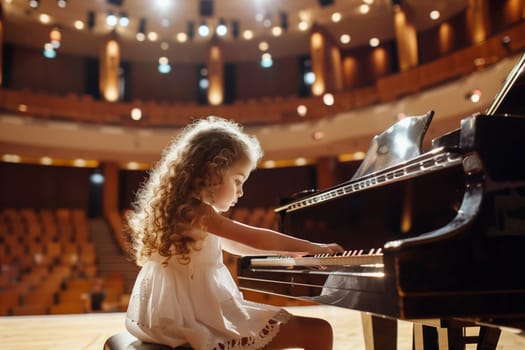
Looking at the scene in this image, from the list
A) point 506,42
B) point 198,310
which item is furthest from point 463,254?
point 506,42

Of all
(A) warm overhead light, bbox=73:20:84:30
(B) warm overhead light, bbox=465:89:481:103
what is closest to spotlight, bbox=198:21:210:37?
(A) warm overhead light, bbox=73:20:84:30

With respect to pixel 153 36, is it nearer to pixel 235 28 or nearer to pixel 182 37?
pixel 182 37

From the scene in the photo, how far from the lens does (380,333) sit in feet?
5.50

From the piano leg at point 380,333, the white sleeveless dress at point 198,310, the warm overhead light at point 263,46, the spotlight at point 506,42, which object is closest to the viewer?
the white sleeveless dress at point 198,310

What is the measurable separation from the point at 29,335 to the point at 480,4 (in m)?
9.15

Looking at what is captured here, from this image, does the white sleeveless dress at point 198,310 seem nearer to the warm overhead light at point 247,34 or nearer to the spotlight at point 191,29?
the spotlight at point 191,29

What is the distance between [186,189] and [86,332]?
241 cm

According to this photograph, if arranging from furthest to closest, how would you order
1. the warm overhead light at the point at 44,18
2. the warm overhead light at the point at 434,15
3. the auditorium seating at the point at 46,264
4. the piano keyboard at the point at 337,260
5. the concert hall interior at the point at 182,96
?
the warm overhead light at the point at 44,18 < the warm overhead light at the point at 434,15 < the concert hall interior at the point at 182,96 < the auditorium seating at the point at 46,264 < the piano keyboard at the point at 337,260

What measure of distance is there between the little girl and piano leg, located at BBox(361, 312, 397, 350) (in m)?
0.44

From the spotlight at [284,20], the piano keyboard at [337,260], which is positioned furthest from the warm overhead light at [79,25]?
the piano keyboard at [337,260]

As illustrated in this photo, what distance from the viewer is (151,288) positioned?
1.27 metres

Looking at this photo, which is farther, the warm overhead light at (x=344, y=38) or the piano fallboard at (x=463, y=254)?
the warm overhead light at (x=344, y=38)

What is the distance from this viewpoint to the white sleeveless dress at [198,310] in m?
1.19

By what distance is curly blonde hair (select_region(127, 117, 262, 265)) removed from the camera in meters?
1.23
